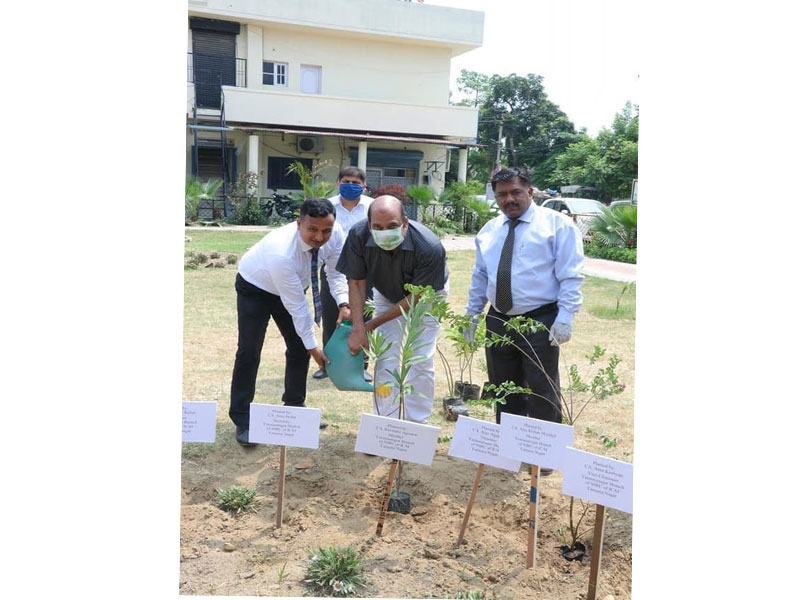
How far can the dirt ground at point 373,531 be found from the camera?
2.41 meters

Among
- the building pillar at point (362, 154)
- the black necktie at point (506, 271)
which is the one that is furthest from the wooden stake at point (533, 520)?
the building pillar at point (362, 154)

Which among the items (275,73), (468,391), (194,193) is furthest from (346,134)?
(468,391)

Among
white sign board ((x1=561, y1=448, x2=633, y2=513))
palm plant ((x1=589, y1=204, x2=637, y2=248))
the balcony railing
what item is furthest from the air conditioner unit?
white sign board ((x1=561, y1=448, x2=633, y2=513))

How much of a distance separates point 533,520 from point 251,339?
1870 millimetres

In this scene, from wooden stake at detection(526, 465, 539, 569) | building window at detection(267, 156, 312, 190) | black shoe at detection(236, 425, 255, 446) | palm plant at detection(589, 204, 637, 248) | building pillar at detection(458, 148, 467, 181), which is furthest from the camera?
building window at detection(267, 156, 312, 190)

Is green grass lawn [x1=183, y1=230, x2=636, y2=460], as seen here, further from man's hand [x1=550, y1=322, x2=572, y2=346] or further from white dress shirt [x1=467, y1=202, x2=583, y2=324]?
white dress shirt [x1=467, y1=202, x2=583, y2=324]

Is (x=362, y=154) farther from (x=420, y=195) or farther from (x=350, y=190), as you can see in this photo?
(x=350, y=190)

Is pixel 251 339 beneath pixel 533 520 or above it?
above

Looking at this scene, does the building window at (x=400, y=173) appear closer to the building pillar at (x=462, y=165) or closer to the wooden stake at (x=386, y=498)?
the building pillar at (x=462, y=165)

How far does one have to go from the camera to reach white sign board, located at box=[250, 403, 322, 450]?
2639mm

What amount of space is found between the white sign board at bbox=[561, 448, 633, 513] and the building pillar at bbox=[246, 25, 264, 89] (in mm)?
14227

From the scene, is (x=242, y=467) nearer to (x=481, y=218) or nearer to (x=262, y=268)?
(x=262, y=268)

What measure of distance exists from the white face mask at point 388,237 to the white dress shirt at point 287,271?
1.39 ft

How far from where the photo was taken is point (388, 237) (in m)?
3.13
